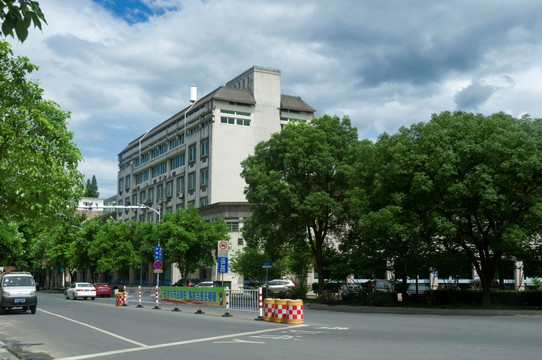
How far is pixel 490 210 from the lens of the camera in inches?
1049

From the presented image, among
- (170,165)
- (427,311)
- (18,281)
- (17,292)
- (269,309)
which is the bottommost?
(427,311)

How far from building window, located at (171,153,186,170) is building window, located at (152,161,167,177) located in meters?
2.60

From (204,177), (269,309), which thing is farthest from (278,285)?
(269,309)

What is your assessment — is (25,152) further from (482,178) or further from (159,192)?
(159,192)

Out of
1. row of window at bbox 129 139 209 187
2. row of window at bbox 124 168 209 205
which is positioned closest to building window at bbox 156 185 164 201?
row of window at bbox 124 168 209 205

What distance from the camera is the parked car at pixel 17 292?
25.8 metres

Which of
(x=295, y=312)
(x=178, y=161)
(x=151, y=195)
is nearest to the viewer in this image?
(x=295, y=312)

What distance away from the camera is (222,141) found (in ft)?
232

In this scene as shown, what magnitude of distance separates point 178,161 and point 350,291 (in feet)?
162

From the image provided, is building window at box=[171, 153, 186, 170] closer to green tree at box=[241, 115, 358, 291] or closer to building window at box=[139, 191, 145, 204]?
building window at box=[139, 191, 145, 204]

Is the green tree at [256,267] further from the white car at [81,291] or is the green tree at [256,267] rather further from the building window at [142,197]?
the building window at [142,197]

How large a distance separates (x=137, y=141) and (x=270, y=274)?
50.1 metres

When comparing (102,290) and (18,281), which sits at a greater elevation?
(18,281)

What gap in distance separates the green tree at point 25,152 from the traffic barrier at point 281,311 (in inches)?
330
